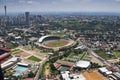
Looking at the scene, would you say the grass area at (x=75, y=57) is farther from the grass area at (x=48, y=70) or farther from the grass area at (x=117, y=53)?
the grass area at (x=117, y=53)

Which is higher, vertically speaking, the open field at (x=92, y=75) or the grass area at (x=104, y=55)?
the grass area at (x=104, y=55)

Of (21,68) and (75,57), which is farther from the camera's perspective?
(75,57)

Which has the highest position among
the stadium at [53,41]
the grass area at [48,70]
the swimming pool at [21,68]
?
the stadium at [53,41]

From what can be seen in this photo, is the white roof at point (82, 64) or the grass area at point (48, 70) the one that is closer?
the grass area at point (48, 70)

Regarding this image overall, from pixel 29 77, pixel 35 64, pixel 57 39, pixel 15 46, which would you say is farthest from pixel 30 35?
pixel 29 77

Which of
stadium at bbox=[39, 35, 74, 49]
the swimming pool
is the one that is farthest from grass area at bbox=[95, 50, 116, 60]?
the swimming pool

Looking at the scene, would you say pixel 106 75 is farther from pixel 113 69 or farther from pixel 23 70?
pixel 23 70

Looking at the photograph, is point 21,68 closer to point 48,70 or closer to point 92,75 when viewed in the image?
point 48,70

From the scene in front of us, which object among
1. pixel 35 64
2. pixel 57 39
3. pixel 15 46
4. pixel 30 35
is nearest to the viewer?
pixel 35 64

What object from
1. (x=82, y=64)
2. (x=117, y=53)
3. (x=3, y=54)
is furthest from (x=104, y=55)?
(x=3, y=54)

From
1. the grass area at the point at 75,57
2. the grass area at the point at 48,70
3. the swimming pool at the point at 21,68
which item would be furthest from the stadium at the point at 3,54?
the grass area at the point at 75,57

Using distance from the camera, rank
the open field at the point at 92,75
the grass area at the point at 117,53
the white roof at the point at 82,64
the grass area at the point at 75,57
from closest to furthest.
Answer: the open field at the point at 92,75
the white roof at the point at 82,64
the grass area at the point at 75,57
the grass area at the point at 117,53
